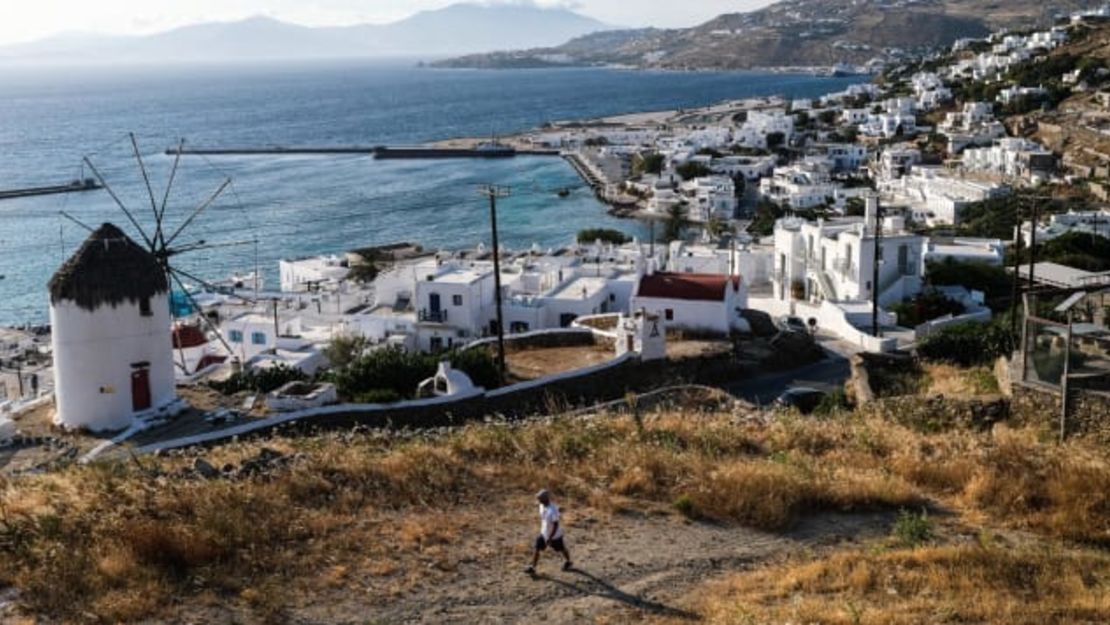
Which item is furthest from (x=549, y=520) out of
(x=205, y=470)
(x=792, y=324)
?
(x=792, y=324)

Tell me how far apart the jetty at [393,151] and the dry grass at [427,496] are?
86.3 m

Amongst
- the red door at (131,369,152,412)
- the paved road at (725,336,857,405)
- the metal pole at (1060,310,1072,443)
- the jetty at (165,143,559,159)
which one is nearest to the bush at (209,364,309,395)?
the red door at (131,369,152,412)

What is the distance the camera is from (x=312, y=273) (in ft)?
143

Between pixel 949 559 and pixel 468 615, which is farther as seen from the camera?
pixel 949 559

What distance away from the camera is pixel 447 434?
1067 centimetres

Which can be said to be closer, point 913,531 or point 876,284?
point 913,531

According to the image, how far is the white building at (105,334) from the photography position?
15.8 metres

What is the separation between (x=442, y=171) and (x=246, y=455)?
7762 cm

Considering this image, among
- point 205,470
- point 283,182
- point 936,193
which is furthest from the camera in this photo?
point 283,182

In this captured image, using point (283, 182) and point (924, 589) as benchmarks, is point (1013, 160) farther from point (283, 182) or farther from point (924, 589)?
point (924, 589)

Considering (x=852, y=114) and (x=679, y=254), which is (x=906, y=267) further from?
(x=852, y=114)

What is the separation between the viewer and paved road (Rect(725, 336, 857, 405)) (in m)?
19.5

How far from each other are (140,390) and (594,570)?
1128 centimetres

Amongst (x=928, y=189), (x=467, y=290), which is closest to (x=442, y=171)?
(x=928, y=189)
